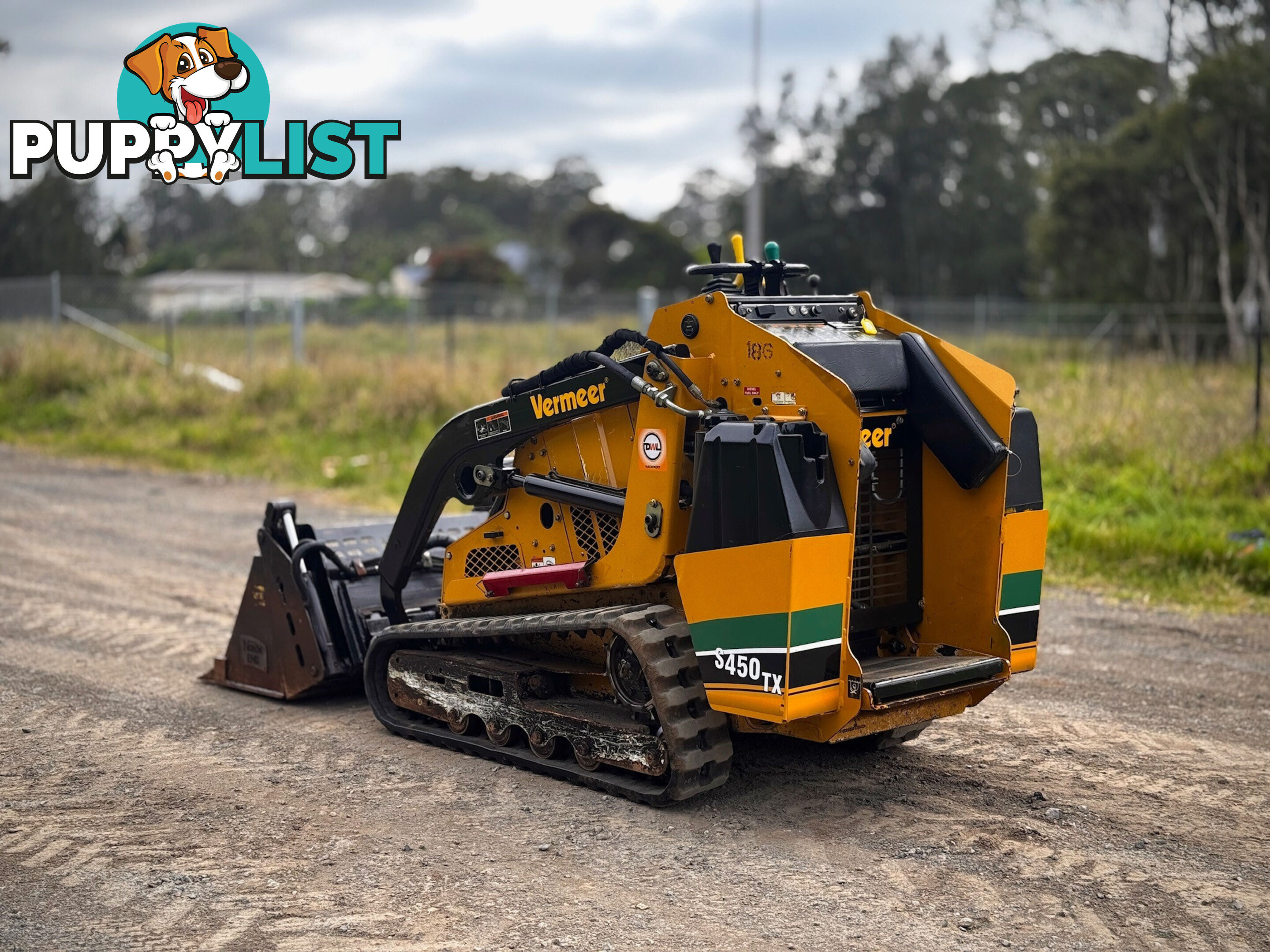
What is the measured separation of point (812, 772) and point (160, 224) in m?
89.6

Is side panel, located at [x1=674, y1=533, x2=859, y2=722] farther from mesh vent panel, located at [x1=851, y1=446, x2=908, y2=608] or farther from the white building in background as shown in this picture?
the white building in background

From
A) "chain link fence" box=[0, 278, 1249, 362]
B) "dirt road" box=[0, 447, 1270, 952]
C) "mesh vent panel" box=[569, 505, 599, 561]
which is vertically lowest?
"dirt road" box=[0, 447, 1270, 952]

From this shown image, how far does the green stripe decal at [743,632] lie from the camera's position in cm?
489

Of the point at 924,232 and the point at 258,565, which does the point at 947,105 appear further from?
the point at 258,565

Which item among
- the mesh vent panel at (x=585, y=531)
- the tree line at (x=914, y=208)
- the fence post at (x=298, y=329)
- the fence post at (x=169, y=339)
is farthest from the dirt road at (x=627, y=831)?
the tree line at (x=914, y=208)

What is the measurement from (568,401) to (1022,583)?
2.13 m

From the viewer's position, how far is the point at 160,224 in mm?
87625

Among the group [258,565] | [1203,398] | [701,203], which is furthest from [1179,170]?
[701,203]

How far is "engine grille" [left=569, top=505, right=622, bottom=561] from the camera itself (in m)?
5.87

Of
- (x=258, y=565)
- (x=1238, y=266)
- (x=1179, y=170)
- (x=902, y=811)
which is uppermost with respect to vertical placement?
(x=1179, y=170)

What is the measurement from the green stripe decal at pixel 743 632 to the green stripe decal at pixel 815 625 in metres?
0.02

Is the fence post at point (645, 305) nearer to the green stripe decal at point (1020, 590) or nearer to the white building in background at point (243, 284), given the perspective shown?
the green stripe decal at point (1020, 590)

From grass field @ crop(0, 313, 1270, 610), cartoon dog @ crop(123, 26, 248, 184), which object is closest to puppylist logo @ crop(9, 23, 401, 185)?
cartoon dog @ crop(123, 26, 248, 184)

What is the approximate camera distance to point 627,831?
204 inches
